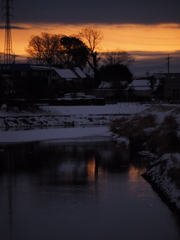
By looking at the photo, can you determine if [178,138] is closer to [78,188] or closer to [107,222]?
[78,188]

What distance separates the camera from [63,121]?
46031 mm

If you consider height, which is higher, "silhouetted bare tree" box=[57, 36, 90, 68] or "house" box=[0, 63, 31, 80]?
"silhouetted bare tree" box=[57, 36, 90, 68]

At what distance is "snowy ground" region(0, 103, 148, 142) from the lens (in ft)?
118

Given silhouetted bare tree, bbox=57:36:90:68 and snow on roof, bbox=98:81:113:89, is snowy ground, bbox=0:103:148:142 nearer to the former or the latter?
snow on roof, bbox=98:81:113:89

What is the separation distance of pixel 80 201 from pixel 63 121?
32.4 metres

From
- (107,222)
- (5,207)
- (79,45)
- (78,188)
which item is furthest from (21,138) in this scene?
(79,45)

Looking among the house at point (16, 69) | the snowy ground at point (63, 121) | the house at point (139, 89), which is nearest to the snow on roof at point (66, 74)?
the house at point (16, 69)

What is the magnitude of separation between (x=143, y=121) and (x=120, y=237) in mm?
21848

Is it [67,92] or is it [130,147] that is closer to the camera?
[130,147]

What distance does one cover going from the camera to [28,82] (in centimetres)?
5159

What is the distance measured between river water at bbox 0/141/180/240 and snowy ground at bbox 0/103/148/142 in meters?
12.9

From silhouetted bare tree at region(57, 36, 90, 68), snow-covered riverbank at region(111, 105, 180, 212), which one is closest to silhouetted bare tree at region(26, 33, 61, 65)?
silhouetted bare tree at region(57, 36, 90, 68)

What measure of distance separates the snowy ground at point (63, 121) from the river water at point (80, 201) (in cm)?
1286

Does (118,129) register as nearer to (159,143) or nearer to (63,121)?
(159,143)
